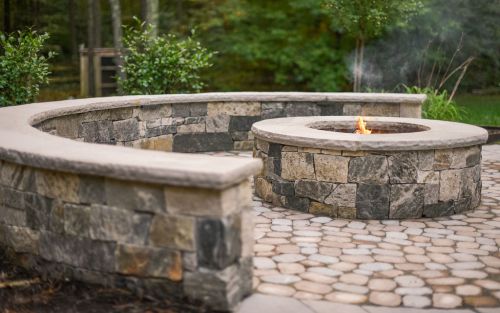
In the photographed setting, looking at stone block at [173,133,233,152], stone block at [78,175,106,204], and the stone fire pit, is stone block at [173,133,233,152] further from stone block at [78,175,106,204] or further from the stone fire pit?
stone block at [78,175,106,204]

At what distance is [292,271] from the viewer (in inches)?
156

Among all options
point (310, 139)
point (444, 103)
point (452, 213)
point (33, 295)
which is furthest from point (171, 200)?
point (444, 103)

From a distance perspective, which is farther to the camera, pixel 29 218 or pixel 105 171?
pixel 29 218

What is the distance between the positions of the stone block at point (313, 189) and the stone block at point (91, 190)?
91.0 inches

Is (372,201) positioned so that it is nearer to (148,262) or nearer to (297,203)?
(297,203)

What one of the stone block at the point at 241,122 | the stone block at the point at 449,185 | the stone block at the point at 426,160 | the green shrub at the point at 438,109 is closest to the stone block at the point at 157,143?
the stone block at the point at 241,122

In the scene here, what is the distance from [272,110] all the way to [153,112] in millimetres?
1536

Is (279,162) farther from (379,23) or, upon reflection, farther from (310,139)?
(379,23)

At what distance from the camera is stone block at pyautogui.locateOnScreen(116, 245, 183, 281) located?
128 inches

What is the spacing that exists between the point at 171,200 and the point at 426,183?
2.72 metres

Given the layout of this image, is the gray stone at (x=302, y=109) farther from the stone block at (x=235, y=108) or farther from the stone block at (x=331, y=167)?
the stone block at (x=331, y=167)

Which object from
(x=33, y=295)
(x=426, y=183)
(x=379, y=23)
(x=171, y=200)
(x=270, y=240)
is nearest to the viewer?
(x=171, y=200)

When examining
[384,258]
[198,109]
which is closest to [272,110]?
[198,109]

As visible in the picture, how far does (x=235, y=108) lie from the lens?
26.3ft
